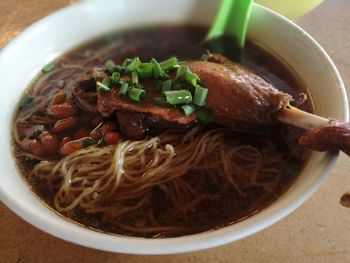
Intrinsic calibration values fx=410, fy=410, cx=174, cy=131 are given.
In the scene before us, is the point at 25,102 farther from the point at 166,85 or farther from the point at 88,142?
the point at 166,85

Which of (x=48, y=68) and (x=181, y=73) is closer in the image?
(x=181, y=73)

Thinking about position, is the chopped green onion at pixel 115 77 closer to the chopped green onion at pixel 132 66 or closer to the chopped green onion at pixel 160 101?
the chopped green onion at pixel 132 66

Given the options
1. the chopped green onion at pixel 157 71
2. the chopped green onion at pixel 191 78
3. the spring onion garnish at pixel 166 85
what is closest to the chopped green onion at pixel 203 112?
the spring onion garnish at pixel 166 85

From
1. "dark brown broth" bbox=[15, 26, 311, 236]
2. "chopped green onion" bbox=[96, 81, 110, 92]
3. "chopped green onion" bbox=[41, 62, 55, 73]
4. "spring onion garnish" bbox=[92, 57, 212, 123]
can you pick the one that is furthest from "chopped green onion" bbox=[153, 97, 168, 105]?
"chopped green onion" bbox=[41, 62, 55, 73]

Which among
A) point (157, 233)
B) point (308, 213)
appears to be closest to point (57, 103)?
point (157, 233)

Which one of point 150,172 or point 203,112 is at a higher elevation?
point 203,112

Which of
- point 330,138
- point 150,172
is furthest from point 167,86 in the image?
point 330,138
